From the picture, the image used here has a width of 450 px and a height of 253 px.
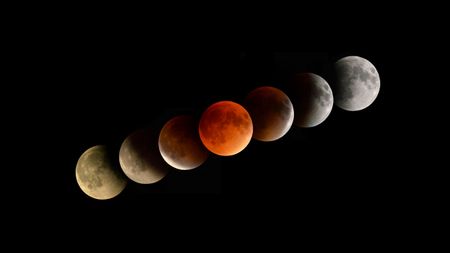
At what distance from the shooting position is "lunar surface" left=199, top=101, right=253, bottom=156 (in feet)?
5.79

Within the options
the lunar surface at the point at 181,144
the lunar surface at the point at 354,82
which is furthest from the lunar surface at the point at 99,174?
the lunar surface at the point at 354,82

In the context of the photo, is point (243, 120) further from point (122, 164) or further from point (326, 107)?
point (122, 164)

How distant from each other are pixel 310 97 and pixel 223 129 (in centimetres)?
60

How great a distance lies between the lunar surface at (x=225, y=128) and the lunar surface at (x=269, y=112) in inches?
4.8

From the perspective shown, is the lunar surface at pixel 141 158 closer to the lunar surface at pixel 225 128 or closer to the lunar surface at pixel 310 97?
the lunar surface at pixel 225 128

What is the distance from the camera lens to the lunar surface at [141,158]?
6.41 feet

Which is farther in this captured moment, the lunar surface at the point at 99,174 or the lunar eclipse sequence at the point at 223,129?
the lunar surface at the point at 99,174

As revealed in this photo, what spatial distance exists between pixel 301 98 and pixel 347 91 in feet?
1.05

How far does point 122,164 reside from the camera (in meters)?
1.99

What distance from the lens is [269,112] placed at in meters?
1.92

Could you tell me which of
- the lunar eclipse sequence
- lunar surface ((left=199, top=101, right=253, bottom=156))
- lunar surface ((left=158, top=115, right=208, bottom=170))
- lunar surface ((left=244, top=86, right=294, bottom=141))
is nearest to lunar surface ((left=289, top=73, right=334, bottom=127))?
the lunar eclipse sequence

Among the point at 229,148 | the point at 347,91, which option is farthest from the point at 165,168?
the point at 347,91

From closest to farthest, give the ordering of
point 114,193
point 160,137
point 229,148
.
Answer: point 229,148 < point 160,137 < point 114,193

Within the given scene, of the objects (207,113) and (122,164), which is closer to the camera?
(207,113)
